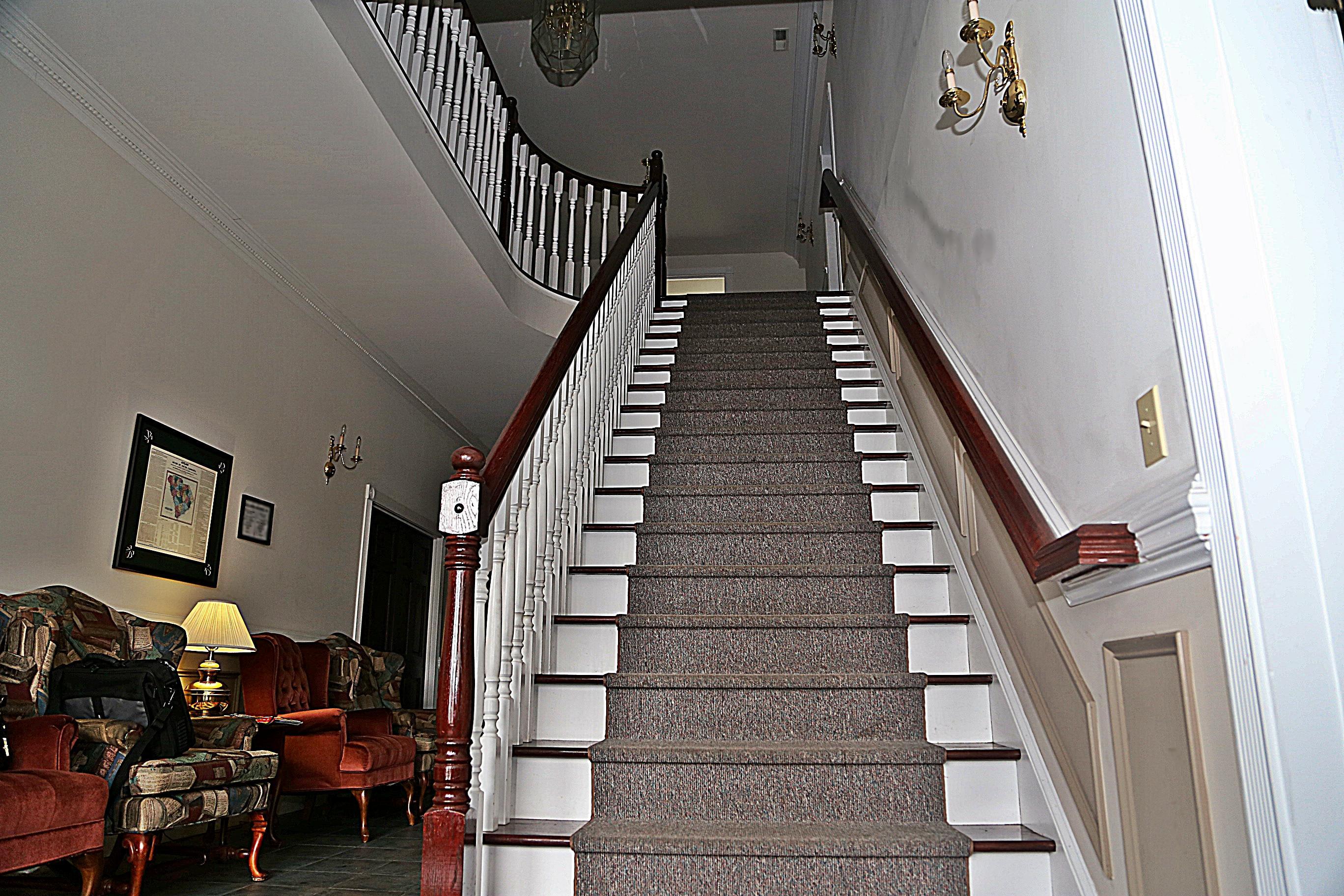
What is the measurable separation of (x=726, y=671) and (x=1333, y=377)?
181 centimetres

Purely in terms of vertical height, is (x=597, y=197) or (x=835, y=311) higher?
(x=597, y=197)

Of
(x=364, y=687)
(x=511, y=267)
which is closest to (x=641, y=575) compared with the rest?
(x=364, y=687)

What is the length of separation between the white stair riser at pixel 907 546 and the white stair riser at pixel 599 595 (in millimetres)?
896

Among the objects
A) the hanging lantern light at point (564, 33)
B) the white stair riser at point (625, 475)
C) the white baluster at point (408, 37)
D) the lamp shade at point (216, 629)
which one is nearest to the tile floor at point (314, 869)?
the lamp shade at point (216, 629)

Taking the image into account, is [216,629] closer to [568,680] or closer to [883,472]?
[568,680]

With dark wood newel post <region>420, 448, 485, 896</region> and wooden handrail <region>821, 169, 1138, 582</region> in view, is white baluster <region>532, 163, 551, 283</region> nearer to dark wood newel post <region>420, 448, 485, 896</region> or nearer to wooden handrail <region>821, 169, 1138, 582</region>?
wooden handrail <region>821, 169, 1138, 582</region>

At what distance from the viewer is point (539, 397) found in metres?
2.45

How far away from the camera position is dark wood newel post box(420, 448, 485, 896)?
5.93 ft

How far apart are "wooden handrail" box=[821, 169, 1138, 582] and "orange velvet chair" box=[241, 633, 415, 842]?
9.92 ft

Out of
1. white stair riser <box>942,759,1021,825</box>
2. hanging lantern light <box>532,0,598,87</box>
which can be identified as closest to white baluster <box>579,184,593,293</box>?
hanging lantern light <box>532,0,598,87</box>

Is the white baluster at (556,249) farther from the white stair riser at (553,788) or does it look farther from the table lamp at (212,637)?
the white stair riser at (553,788)

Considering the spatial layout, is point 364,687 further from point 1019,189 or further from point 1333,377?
point 1333,377

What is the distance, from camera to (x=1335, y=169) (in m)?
1.33

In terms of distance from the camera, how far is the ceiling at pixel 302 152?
3.38 m
